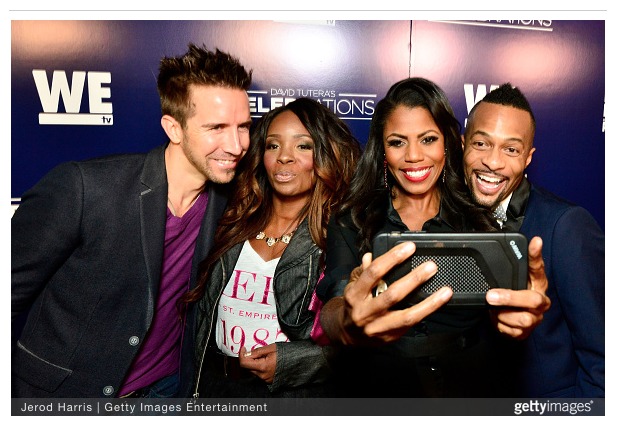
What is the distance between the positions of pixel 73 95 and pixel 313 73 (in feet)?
2.59

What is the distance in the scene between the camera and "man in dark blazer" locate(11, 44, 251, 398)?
1511 millimetres

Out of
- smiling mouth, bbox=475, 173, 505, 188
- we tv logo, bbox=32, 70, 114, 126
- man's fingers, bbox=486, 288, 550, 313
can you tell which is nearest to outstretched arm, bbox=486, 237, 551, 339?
man's fingers, bbox=486, 288, 550, 313

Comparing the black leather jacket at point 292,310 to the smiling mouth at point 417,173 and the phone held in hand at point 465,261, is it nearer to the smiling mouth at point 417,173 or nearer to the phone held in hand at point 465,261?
the smiling mouth at point 417,173

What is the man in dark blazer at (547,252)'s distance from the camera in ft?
4.68

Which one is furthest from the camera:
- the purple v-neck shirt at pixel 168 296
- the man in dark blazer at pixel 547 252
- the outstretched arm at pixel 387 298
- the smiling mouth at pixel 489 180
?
the purple v-neck shirt at pixel 168 296

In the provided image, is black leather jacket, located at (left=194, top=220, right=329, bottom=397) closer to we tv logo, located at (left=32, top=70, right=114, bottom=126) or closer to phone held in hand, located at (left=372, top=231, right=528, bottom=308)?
phone held in hand, located at (left=372, top=231, right=528, bottom=308)

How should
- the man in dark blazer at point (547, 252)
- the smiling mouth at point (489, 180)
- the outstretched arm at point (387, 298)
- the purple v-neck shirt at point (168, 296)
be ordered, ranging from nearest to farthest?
the outstretched arm at point (387, 298), the man in dark blazer at point (547, 252), the smiling mouth at point (489, 180), the purple v-neck shirt at point (168, 296)

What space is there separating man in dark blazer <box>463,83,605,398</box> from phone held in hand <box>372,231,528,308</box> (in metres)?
0.35

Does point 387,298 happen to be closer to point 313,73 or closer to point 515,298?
point 515,298

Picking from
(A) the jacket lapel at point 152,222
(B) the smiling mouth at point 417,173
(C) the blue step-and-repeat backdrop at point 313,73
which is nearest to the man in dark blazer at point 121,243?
(A) the jacket lapel at point 152,222

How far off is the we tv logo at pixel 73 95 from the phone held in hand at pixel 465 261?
1128mm
